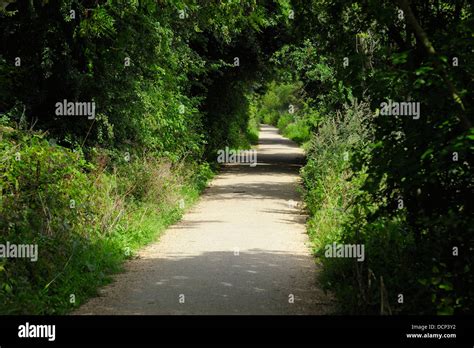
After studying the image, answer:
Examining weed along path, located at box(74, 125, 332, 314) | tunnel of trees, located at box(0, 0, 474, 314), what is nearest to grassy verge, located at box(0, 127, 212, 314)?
tunnel of trees, located at box(0, 0, 474, 314)

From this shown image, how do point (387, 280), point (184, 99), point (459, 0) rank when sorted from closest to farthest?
1. point (459, 0)
2. point (387, 280)
3. point (184, 99)

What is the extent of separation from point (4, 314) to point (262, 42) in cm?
2256

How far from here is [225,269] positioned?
1047 centimetres

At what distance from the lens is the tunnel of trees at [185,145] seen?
255 inches

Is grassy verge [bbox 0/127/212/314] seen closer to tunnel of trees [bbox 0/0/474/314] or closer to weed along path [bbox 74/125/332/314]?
tunnel of trees [bbox 0/0/474/314]

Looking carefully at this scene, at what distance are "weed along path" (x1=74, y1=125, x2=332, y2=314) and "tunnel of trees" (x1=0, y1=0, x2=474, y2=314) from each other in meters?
0.40

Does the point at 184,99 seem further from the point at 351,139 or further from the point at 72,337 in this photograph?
the point at 72,337

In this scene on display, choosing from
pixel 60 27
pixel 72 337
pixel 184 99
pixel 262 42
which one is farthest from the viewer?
pixel 262 42

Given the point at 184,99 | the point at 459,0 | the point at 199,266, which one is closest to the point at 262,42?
the point at 184,99

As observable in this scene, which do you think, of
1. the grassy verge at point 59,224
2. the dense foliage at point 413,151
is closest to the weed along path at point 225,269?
the grassy verge at point 59,224

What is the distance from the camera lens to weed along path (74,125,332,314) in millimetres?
8312

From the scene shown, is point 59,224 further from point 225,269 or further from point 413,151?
point 413,151

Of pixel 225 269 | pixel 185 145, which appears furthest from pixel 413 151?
pixel 185 145

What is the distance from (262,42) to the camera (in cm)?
2838
